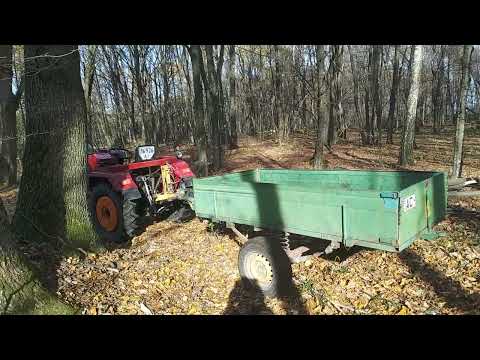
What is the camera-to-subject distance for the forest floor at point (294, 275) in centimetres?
423

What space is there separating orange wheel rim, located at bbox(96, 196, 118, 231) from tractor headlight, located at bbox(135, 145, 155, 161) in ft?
3.68

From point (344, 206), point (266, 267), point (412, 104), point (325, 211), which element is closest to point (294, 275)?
point (266, 267)

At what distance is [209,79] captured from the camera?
14688mm

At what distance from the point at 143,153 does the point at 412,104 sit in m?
8.54

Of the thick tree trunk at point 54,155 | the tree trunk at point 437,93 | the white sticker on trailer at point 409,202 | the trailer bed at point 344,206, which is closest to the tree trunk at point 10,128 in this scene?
the thick tree trunk at point 54,155

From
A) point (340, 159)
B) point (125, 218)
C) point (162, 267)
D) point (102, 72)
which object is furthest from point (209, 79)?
point (102, 72)

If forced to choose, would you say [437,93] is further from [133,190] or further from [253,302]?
[253,302]

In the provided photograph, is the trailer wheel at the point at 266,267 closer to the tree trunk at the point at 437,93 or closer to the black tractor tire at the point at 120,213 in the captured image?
the black tractor tire at the point at 120,213

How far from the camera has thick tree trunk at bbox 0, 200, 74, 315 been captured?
3459 millimetres

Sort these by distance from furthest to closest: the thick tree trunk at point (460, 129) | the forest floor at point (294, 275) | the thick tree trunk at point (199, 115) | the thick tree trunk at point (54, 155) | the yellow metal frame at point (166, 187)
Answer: the thick tree trunk at point (199, 115), the thick tree trunk at point (460, 129), the yellow metal frame at point (166, 187), the thick tree trunk at point (54, 155), the forest floor at point (294, 275)

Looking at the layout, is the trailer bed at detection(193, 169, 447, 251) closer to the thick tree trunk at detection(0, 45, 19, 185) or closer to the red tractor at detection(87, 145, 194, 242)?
the red tractor at detection(87, 145, 194, 242)

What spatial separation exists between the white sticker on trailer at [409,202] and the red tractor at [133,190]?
13.1ft

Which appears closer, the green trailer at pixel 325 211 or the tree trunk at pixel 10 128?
the green trailer at pixel 325 211

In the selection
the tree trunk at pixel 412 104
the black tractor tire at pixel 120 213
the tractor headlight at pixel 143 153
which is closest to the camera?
the black tractor tire at pixel 120 213
